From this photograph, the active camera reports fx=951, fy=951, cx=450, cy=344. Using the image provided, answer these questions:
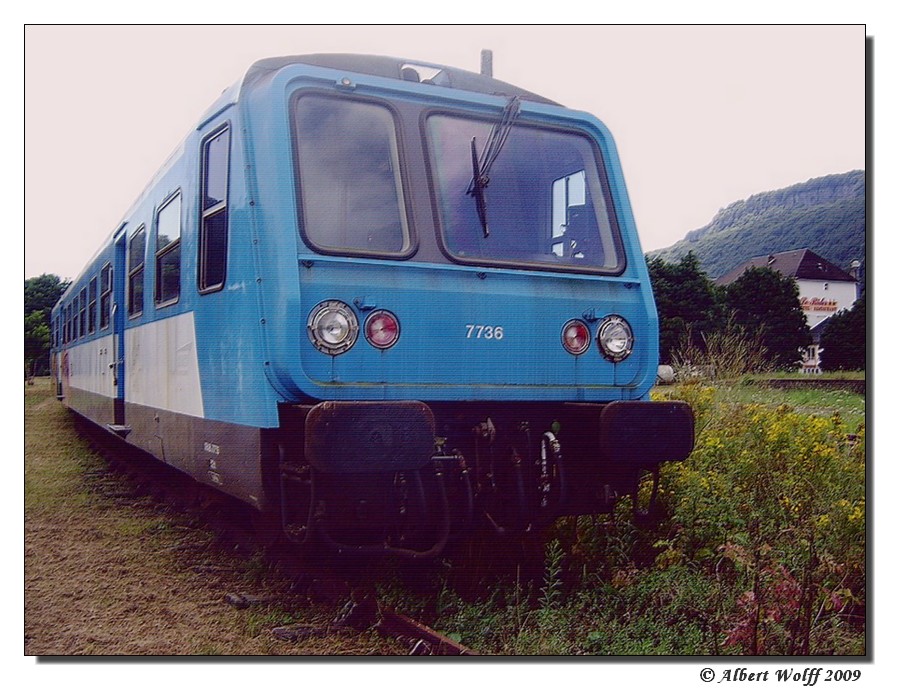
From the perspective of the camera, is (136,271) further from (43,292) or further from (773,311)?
(773,311)

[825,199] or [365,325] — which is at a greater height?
[825,199]

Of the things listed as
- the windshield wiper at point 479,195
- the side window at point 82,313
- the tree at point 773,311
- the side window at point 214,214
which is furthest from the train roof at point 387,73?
the side window at point 82,313

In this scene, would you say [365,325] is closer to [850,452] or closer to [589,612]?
[589,612]

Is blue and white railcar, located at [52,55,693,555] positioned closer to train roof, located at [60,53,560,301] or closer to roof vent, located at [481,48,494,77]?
train roof, located at [60,53,560,301]

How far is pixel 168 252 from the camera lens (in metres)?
5.62

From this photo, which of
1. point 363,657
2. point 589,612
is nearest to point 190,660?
point 363,657

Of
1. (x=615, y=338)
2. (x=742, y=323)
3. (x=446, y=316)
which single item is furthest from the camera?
(x=742, y=323)

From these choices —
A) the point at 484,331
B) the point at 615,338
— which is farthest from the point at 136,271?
the point at 615,338

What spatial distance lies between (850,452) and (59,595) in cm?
443

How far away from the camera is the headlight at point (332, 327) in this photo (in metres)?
4.00

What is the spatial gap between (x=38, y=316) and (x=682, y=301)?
388 centimetres

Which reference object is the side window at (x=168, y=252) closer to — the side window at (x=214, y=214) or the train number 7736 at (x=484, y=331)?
the side window at (x=214, y=214)

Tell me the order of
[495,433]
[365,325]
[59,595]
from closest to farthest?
1. [365,325]
2. [495,433]
3. [59,595]

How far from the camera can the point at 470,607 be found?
14.5ft
